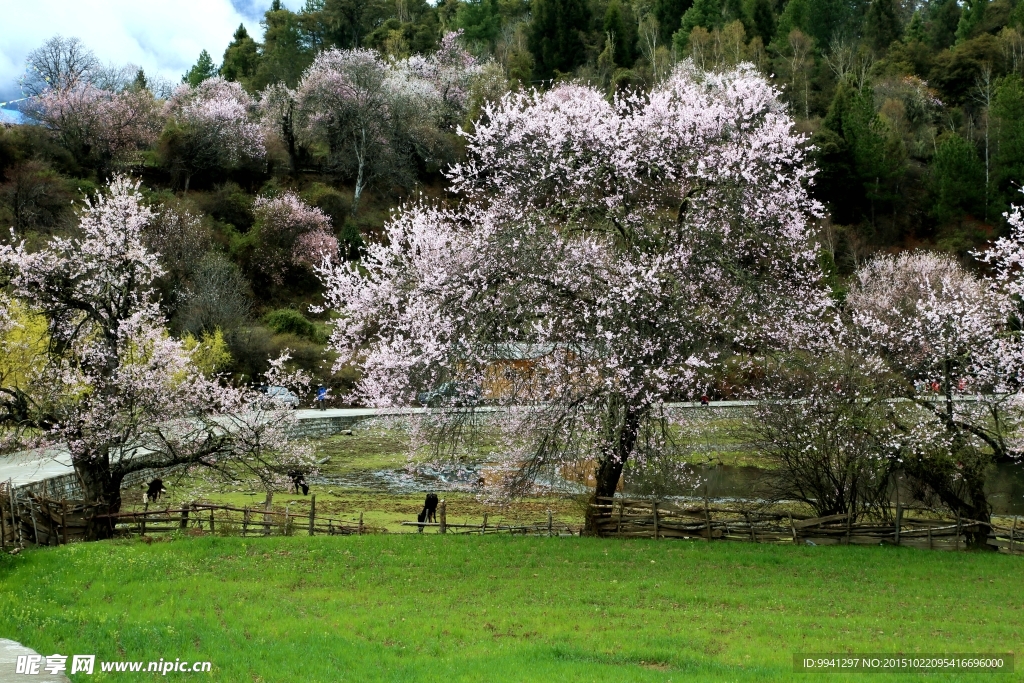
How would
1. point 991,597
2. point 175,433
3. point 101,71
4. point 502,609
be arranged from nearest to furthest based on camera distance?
1. point 502,609
2. point 991,597
3. point 175,433
4. point 101,71

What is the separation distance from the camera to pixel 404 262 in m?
21.0

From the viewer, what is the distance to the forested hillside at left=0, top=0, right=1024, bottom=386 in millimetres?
48062

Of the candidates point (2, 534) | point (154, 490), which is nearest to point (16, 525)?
point (2, 534)

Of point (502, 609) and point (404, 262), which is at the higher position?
Result: point (404, 262)

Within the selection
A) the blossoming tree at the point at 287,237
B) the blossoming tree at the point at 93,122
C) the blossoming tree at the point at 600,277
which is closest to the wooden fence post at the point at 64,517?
the blossoming tree at the point at 600,277

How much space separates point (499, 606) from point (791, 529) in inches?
346

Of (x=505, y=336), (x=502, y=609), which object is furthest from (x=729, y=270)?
(x=502, y=609)

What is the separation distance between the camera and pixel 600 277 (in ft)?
62.2

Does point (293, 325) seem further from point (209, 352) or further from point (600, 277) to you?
point (600, 277)

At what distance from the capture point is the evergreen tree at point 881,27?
87.4m

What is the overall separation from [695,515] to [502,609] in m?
7.97

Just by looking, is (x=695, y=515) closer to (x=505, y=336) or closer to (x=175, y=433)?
(x=505, y=336)

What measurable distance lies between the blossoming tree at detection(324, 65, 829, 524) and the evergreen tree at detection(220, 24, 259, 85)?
80.2m

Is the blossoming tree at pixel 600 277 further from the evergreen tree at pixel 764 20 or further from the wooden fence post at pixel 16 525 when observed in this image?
the evergreen tree at pixel 764 20
